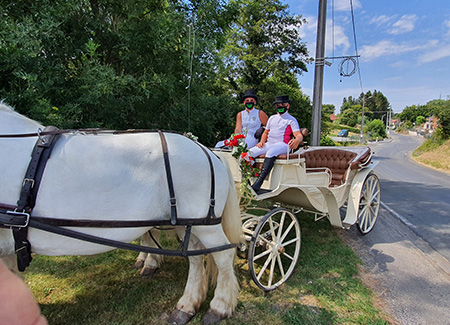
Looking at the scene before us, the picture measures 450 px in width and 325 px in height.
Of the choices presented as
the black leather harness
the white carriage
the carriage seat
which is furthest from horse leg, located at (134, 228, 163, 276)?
the carriage seat

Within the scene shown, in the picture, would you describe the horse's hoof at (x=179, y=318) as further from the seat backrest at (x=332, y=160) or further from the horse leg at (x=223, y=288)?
the seat backrest at (x=332, y=160)

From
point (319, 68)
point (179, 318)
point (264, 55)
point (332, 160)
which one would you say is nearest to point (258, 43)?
point (264, 55)

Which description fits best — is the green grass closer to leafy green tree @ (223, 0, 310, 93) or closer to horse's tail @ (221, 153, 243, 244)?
horse's tail @ (221, 153, 243, 244)

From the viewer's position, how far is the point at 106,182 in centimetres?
161

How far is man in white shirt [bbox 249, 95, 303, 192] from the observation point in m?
2.95

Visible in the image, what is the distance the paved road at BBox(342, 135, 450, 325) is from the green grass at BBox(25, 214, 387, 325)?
27 centimetres

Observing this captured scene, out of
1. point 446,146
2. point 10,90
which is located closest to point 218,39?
point 10,90

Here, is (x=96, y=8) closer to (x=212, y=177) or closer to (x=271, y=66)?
(x=212, y=177)

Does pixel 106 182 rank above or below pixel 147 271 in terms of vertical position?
above

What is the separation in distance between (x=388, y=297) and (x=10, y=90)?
17.8ft

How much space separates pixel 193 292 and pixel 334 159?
3149 millimetres

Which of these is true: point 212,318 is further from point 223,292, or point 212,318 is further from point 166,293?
point 166,293

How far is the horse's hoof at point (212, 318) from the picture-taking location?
2.16 m

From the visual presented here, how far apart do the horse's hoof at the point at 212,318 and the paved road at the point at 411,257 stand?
1600 millimetres
